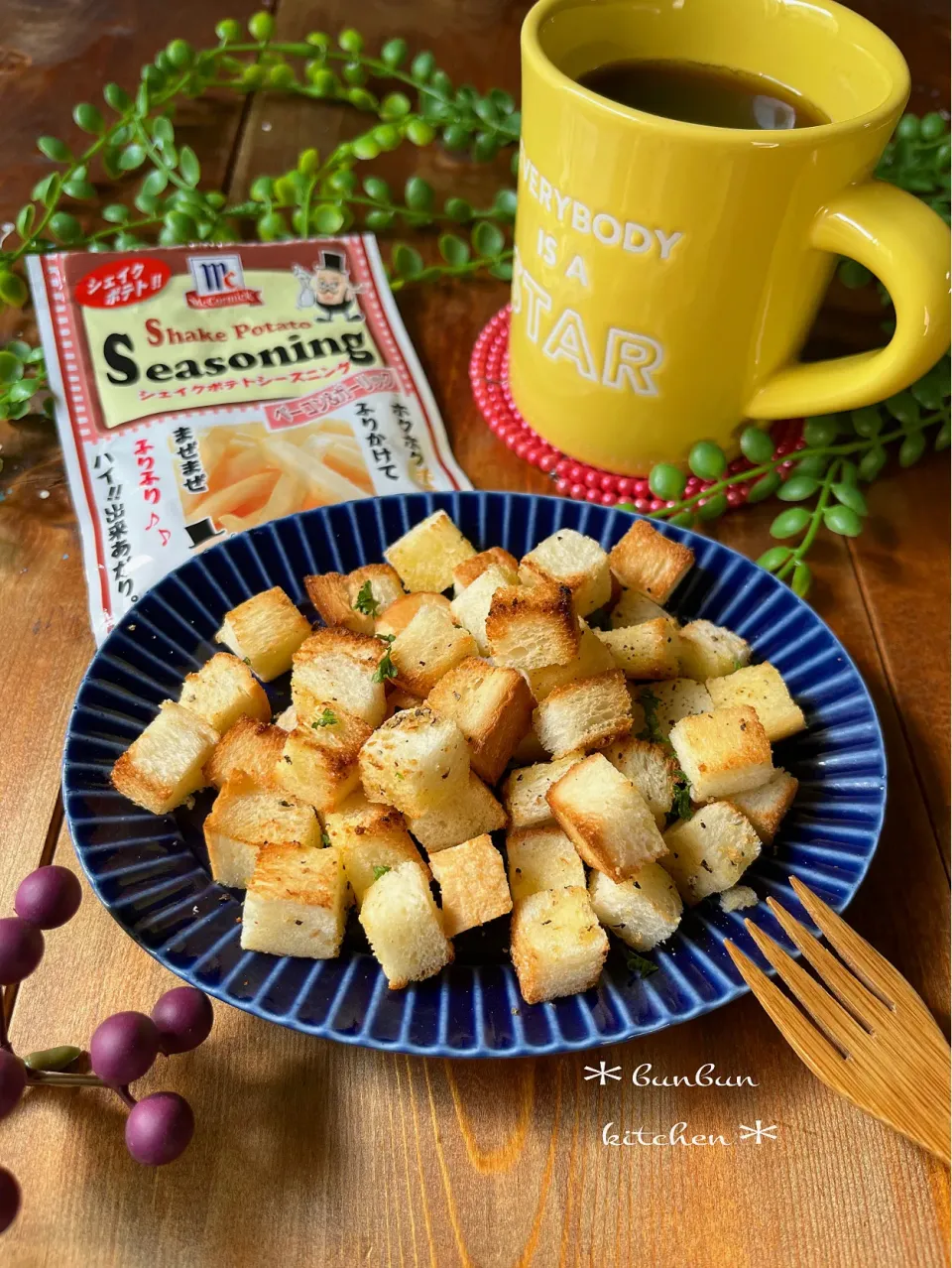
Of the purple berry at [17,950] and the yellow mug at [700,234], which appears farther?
the yellow mug at [700,234]

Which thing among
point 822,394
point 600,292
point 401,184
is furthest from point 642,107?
point 401,184

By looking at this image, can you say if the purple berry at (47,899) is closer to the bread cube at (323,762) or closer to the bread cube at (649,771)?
the bread cube at (323,762)

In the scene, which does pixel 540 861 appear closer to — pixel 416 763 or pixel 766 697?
pixel 416 763

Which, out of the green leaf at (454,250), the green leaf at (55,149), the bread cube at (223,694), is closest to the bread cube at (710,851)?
the bread cube at (223,694)

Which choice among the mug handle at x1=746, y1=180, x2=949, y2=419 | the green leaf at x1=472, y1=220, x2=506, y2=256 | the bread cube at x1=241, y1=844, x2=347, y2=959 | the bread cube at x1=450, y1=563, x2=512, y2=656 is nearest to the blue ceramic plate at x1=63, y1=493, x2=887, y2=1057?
the bread cube at x1=241, y1=844, x2=347, y2=959

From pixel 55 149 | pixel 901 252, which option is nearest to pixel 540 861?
pixel 901 252

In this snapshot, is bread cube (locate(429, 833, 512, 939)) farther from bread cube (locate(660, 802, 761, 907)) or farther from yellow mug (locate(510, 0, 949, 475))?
yellow mug (locate(510, 0, 949, 475))
